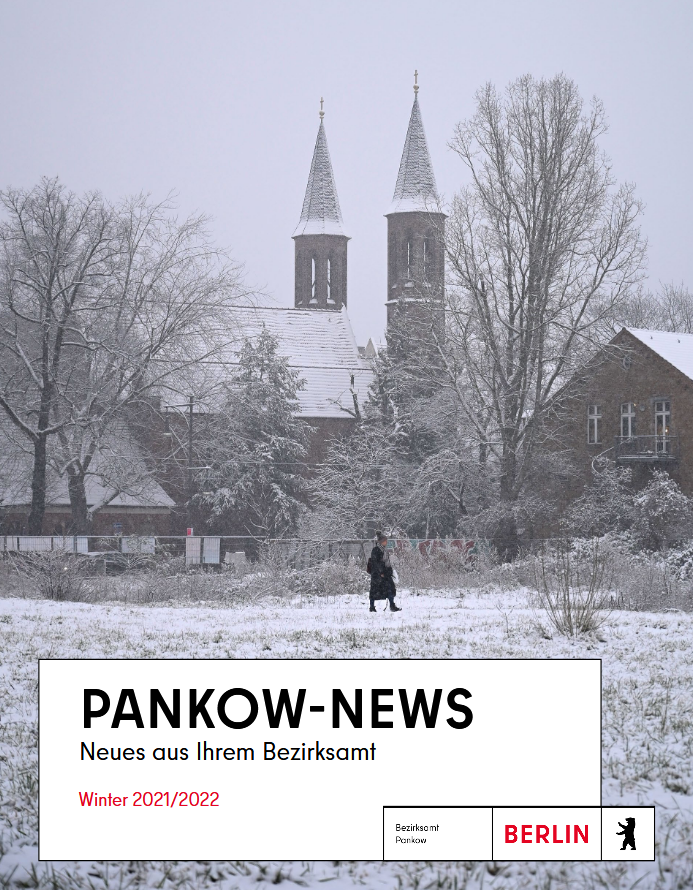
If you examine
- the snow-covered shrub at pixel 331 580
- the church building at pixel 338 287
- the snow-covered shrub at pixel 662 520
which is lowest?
the snow-covered shrub at pixel 331 580

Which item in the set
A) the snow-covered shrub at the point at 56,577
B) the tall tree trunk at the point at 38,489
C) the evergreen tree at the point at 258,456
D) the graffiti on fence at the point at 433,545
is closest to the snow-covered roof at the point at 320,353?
the evergreen tree at the point at 258,456

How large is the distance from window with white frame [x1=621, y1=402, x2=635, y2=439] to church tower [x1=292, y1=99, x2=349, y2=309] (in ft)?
135

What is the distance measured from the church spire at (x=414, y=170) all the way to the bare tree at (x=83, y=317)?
36.0 metres

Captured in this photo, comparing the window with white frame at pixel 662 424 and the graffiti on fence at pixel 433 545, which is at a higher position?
the window with white frame at pixel 662 424

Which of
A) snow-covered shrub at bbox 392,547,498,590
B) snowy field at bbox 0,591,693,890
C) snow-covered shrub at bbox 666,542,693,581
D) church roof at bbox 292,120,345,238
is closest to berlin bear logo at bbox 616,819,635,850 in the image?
snowy field at bbox 0,591,693,890

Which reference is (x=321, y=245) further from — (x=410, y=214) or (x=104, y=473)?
(x=104, y=473)

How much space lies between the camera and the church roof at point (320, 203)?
81250mm

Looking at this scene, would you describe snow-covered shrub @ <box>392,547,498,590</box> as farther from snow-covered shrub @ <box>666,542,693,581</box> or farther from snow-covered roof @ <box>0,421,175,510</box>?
snow-covered roof @ <box>0,421,175,510</box>

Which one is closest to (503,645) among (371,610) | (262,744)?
(371,610)

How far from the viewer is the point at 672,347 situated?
42.2 metres

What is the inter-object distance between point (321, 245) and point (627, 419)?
4300 centimetres

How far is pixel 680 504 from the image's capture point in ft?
106

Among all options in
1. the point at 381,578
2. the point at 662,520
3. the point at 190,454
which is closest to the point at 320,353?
the point at 190,454

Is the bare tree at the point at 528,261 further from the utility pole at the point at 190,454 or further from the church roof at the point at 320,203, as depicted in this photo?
the church roof at the point at 320,203
